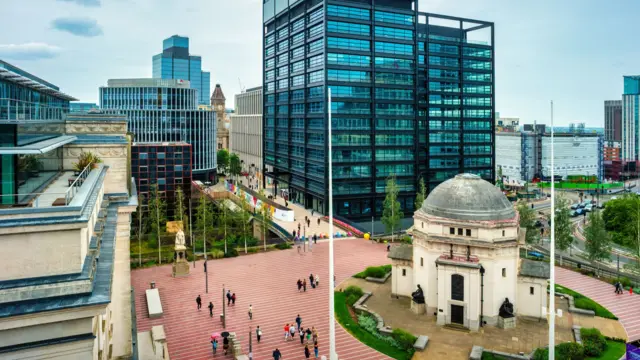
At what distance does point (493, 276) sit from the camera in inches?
1623

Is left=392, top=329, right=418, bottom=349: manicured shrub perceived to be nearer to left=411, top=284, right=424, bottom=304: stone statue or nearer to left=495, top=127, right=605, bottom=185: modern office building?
left=411, top=284, right=424, bottom=304: stone statue

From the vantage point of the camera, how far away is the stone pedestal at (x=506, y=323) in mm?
40688

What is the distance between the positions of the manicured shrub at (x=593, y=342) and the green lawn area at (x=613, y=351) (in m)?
0.33

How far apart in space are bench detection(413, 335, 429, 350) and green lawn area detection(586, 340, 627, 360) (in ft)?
38.2

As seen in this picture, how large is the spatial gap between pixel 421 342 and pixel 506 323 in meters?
8.87

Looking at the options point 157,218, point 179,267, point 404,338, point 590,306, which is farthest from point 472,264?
point 157,218

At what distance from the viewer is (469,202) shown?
141 feet

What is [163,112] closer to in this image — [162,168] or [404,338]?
[162,168]

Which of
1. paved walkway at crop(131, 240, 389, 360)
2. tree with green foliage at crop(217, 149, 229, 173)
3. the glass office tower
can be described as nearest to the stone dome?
paved walkway at crop(131, 240, 389, 360)

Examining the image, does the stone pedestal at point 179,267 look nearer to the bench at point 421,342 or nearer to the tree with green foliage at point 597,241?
the bench at point 421,342

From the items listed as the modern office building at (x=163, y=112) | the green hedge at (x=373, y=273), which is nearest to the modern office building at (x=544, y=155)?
the modern office building at (x=163, y=112)

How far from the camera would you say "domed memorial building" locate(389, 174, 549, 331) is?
41094 mm

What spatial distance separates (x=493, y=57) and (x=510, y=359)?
85.5 metres

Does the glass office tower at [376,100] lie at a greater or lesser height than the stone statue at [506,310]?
greater
